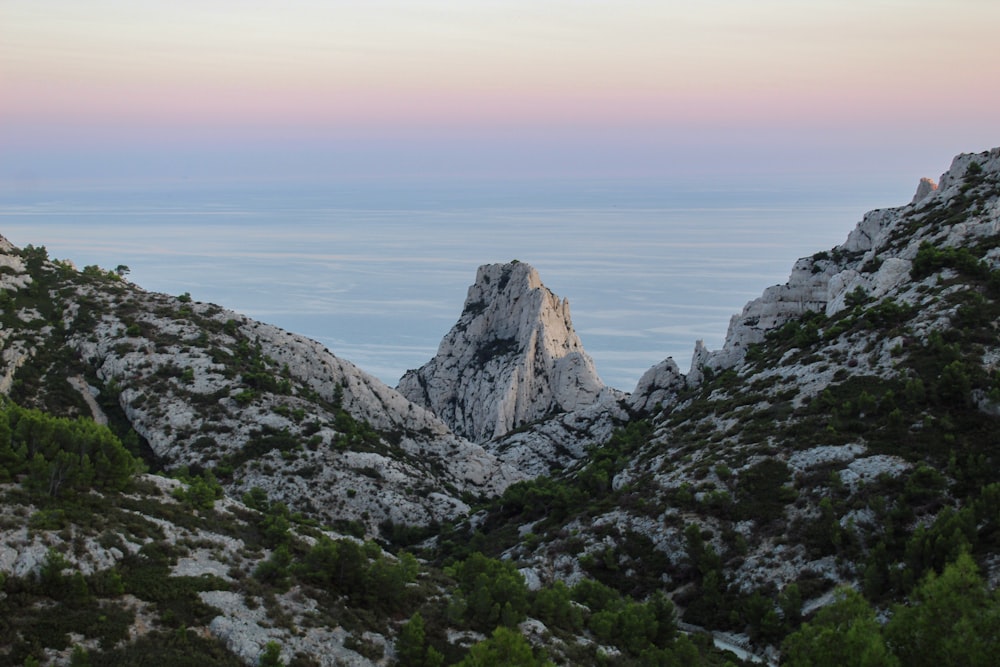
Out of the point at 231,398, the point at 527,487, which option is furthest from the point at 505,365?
the point at 231,398

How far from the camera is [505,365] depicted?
104 m

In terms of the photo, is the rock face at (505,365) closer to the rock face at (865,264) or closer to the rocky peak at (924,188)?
the rock face at (865,264)

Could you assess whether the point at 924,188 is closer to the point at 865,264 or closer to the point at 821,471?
the point at 865,264

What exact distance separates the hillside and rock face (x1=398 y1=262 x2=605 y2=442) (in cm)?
1238

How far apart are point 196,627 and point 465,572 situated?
506 inches

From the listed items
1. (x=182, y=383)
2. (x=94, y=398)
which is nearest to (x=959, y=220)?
(x=182, y=383)

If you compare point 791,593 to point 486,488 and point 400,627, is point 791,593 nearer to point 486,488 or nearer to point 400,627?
point 400,627

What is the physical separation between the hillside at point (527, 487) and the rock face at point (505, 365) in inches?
488

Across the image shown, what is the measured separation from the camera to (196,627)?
27.5 metres

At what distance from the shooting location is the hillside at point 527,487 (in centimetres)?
2878

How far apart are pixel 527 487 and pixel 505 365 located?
42281 millimetres

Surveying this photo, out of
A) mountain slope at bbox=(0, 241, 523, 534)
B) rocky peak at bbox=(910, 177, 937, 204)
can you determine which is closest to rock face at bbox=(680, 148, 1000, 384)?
rocky peak at bbox=(910, 177, 937, 204)

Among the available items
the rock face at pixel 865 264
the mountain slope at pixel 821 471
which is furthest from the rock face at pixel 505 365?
the mountain slope at pixel 821 471

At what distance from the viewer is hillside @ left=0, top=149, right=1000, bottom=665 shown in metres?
28.8
